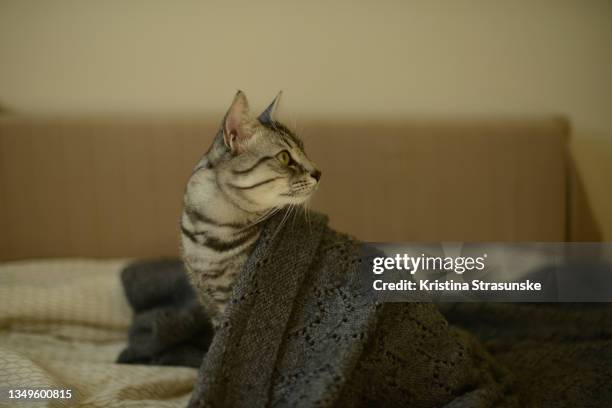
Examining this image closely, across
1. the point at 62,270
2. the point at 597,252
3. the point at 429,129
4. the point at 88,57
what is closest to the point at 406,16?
the point at 429,129

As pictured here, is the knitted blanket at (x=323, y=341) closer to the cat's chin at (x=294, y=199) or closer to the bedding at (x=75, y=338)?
Answer: the cat's chin at (x=294, y=199)

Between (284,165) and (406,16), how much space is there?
81 cm

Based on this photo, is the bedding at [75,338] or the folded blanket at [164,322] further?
the folded blanket at [164,322]

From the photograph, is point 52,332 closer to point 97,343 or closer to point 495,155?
point 97,343

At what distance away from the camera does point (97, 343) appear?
1.12 m

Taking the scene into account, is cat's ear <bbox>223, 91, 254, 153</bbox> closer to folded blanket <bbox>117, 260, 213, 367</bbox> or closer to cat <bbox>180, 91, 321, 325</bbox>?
cat <bbox>180, 91, 321, 325</bbox>

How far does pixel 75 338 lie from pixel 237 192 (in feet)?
2.17

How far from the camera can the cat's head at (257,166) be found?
743mm

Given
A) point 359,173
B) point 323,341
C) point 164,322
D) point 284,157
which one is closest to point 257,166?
point 284,157

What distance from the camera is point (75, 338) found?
3.65ft

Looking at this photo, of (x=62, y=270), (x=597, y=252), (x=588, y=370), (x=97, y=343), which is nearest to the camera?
(x=588, y=370)

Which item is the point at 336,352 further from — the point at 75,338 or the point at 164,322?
the point at 75,338

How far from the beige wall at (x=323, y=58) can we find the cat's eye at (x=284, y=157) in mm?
570

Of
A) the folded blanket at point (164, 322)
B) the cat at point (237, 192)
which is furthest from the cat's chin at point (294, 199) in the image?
the folded blanket at point (164, 322)
